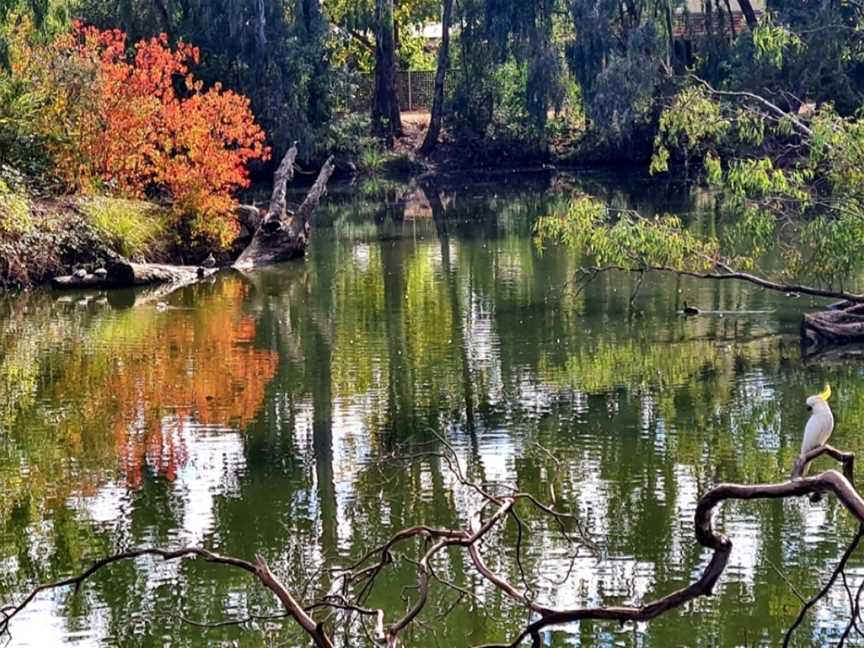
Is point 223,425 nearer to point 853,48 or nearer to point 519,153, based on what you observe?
point 853,48

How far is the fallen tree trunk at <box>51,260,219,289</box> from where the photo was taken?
2370cm

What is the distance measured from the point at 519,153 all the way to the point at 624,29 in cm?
681

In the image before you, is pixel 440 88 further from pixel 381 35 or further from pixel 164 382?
pixel 164 382

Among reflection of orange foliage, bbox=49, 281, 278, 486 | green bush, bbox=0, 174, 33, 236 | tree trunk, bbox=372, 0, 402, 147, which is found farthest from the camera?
tree trunk, bbox=372, 0, 402, 147

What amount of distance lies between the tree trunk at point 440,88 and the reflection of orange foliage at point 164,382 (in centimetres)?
2651

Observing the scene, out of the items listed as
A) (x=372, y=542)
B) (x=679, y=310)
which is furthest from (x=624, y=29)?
(x=372, y=542)

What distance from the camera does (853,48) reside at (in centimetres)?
3525

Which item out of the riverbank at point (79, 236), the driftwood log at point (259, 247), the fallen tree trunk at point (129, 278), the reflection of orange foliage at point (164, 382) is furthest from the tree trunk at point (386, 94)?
the reflection of orange foliage at point (164, 382)

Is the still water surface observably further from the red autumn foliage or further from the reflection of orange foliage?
the red autumn foliage

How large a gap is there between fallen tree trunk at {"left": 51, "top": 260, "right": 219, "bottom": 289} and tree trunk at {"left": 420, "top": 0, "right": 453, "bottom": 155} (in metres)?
23.4

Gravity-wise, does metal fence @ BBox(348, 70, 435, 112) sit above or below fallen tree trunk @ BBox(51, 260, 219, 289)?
above

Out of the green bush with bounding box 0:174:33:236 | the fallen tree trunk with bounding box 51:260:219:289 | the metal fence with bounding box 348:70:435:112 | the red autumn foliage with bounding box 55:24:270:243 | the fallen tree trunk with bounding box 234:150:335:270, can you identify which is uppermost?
the metal fence with bounding box 348:70:435:112

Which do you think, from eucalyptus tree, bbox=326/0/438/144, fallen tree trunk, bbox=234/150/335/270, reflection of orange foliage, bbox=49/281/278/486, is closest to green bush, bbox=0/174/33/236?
reflection of orange foliage, bbox=49/281/278/486

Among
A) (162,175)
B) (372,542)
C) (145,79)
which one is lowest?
(372,542)
